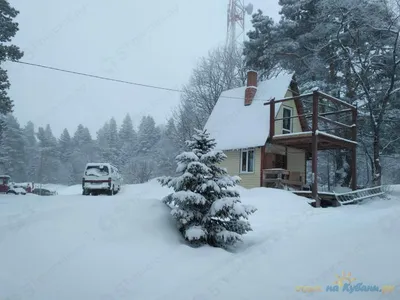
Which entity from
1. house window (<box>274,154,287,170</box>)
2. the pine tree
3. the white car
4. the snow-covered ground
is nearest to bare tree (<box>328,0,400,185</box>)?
house window (<box>274,154,287,170</box>)

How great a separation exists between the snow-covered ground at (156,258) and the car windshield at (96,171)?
7.79 meters

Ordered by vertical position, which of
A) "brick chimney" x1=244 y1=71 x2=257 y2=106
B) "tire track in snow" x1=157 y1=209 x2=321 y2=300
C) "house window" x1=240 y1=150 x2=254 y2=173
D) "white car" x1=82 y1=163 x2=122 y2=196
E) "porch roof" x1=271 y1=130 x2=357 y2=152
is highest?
"brick chimney" x1=244 y1=71 x2=257 y2=106

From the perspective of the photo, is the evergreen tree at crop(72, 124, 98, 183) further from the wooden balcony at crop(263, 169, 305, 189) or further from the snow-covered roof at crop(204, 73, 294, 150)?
the wooden balcony at crop(263, 169, 305, 189)

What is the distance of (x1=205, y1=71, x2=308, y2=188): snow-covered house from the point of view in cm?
1908

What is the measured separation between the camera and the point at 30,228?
624cm

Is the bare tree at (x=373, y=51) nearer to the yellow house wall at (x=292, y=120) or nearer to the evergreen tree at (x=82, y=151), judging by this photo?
the yellow house wall at (x=292, y=120)

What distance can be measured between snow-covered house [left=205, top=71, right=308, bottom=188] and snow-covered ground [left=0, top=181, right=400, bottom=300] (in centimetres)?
1061

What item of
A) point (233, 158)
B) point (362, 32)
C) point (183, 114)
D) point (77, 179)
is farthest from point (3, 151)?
point (362, 32)

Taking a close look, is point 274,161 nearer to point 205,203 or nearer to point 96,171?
point 96,171

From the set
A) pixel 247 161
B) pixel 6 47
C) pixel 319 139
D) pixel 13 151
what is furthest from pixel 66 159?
pixel 319 139

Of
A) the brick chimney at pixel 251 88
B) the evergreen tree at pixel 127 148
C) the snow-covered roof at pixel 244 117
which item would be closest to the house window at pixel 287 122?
the snow-covered roof at pixel 244 117

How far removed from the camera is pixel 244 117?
21047 millimetres

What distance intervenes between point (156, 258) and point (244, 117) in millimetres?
15922

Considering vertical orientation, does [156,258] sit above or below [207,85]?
below
